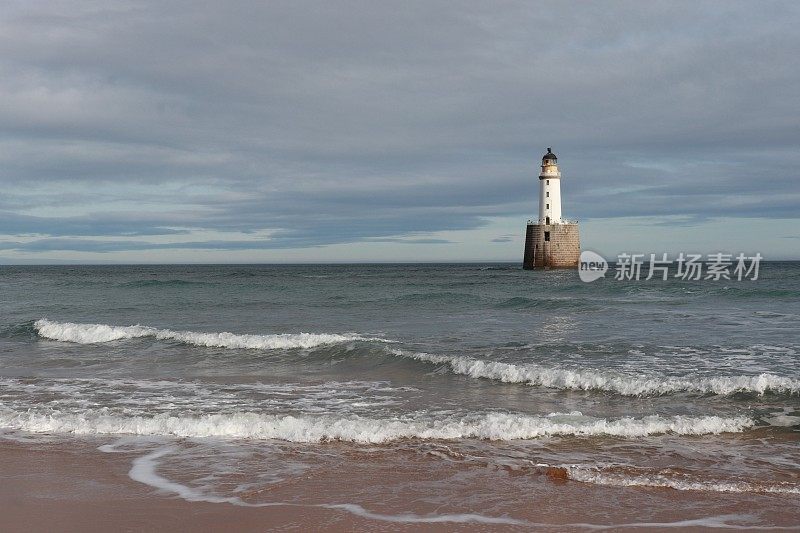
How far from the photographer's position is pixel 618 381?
10.8 m

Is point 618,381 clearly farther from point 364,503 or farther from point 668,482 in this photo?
point 364,503

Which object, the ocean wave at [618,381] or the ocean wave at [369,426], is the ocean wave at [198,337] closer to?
the ocean wave at [618,381]

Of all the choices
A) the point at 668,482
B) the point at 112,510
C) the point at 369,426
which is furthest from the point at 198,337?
the point at 668,482

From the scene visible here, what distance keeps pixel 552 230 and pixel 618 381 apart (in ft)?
→ 163

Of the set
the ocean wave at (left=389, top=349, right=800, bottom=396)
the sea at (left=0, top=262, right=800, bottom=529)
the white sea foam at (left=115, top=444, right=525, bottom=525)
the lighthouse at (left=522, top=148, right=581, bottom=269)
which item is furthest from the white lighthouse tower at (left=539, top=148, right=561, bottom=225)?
the white sea foam at (left=115, top=444, right=525, bottom=525)

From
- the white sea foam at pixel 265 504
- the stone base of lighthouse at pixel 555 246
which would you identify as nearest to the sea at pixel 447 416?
the white sea foam at pixel 265 504

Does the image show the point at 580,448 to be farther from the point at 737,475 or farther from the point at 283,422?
the point at 283,422

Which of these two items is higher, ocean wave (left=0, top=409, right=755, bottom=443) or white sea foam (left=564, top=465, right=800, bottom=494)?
white sea foam (left=564, top=465, right=800, bottom=494)

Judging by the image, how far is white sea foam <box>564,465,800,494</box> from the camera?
585cm

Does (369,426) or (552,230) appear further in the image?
(552,230)

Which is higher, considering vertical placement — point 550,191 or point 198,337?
point 550,191

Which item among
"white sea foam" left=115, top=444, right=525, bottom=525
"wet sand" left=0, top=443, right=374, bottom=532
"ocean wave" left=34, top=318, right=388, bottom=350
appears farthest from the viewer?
"ocean wave" left=34, top=318, right=388, bottom=350

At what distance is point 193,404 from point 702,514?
7004 mm

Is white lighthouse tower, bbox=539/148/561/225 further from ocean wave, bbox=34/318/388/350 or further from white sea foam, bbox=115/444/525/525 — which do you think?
white sea foam, bbox=115/444/525/525
